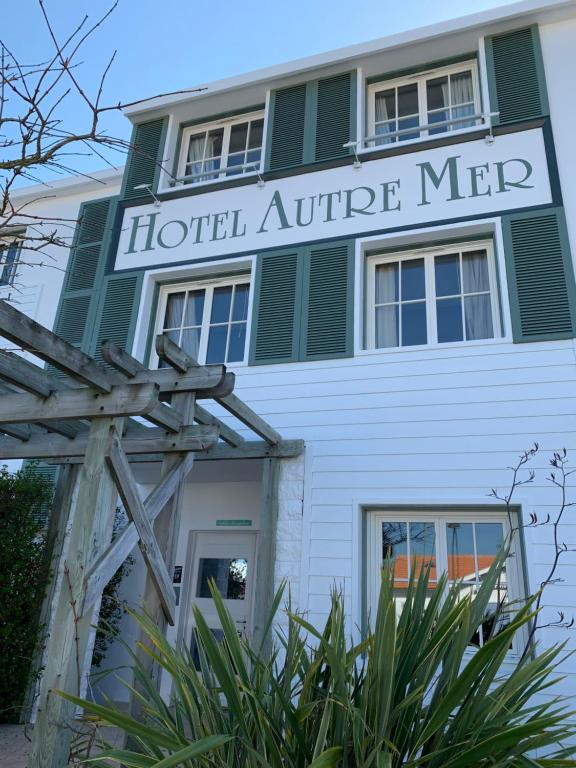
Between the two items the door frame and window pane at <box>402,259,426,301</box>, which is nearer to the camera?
window pane at <box>402,259,426,301</box>

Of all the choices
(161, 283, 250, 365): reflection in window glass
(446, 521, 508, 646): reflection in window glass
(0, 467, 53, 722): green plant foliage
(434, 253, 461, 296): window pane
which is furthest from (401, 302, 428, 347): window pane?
(0, 467, 53, 722): green plant foliage

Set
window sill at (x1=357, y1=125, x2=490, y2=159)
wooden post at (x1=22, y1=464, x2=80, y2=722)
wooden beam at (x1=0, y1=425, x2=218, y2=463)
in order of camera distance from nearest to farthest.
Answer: wooden beam at (x1=0, y1=425, x2=218, y2=463) → wooden post at (x1=22, y1=464, x2=80, y2=722) → window sill at (x1=357, y1=125, x2=490, y2=159)

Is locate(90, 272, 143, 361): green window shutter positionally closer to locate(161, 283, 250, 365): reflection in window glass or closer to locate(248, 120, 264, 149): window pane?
locate(161, 283, 250, 365): reflection in window glass

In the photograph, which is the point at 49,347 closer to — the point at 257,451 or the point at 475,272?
the point at 257,451

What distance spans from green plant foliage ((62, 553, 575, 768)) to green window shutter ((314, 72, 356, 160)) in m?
5.69

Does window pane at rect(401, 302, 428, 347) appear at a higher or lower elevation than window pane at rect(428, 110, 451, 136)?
lower

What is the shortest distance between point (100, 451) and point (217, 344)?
3674 millimetres

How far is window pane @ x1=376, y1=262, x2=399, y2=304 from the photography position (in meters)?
6.96

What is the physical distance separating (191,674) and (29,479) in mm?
4391

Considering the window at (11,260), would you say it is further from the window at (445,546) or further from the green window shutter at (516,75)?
the green window shutter at (516,75)

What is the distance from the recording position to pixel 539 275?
6219 millimetres

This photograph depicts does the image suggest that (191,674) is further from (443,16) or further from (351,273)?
(443,16)

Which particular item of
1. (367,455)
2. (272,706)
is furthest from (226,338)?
(272,706)

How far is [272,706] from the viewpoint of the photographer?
2922 millimetres
